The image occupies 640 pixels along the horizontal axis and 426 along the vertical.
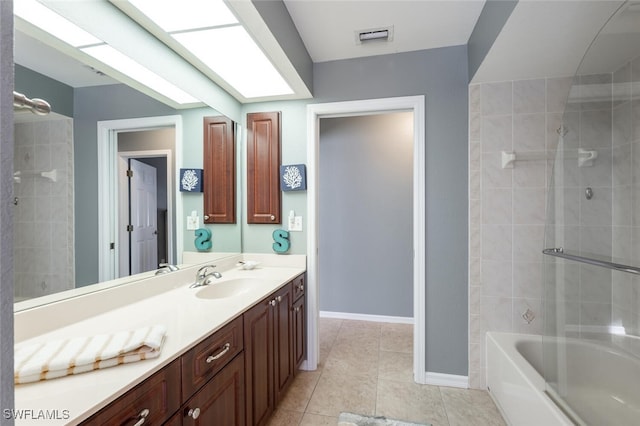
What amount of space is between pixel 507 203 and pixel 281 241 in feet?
5.62

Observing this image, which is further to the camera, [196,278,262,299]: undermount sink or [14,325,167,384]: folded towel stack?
[196,278,262,299]: undermount sink

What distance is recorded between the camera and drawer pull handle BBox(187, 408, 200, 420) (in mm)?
940

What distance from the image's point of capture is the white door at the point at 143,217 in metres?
1.42

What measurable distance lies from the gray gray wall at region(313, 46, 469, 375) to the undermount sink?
4.28ft

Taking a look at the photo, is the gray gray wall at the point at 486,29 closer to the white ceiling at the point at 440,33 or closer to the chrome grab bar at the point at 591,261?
the white ceiling at the point at 440,33

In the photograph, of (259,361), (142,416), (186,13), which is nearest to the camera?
(142,416)

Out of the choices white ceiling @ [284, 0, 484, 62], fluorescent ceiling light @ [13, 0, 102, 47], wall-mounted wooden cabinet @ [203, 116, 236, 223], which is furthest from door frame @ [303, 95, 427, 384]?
fluorescent ceiling light @ [13, 0, 102, 47]

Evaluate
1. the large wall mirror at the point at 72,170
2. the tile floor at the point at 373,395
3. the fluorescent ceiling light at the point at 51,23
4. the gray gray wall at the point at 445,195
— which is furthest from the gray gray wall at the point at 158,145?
the gray gray wall at the point at 445,195

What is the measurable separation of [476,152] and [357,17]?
1233 millimetres

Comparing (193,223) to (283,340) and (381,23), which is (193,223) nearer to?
(283,340)

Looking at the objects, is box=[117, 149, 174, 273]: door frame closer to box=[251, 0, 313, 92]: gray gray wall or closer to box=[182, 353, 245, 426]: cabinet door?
box=[182, 353, 245, 426]: cabinet door

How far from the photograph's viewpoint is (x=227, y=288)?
6.07 feet

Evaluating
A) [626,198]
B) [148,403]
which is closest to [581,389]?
[626,198]

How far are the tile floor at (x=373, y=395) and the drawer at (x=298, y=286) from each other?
25.3 inches
